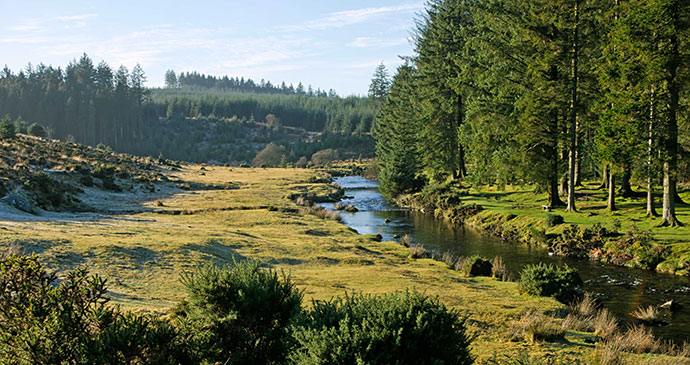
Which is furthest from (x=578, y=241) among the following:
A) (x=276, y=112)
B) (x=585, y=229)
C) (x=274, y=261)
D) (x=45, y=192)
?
(x=276, y=112)

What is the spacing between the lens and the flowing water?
15586mm

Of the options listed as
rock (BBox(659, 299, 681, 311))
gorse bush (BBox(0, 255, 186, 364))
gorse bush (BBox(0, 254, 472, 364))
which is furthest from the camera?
rock (BBox(659, 299, 681, 311))

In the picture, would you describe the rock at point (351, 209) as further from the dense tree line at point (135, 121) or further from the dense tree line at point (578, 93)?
the dense tree line at point (135, 121)

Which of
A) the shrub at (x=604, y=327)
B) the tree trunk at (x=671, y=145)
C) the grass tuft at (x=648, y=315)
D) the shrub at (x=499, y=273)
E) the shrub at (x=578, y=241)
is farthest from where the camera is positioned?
the shrub at (x=578, y=241)

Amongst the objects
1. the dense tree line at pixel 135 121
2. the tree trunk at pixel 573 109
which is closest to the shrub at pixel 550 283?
the tree trunk at pixel 573 109

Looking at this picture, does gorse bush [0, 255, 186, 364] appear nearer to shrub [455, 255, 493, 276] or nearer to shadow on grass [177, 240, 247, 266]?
shadow on grass [177, 240, 247, 266]

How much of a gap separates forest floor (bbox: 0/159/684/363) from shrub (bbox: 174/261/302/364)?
2.53 ft

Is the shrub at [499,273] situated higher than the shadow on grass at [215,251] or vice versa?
the shadow on grass at [215,251]

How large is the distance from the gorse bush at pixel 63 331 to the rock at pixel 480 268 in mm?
14101

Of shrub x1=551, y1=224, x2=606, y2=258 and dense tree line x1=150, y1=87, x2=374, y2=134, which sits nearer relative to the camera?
shrub x1=551, y1=224, x2=606, y2=258

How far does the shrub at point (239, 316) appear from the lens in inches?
296

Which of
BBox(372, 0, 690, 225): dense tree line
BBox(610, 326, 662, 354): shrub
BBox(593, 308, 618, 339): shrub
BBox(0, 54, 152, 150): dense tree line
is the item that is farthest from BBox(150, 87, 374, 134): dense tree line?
BBox(610, 326, 662, 354): shrub

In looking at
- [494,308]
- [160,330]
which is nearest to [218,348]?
[160,330]

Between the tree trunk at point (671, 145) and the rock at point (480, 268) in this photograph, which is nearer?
the rock at point (480, 268)
